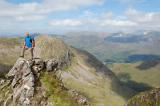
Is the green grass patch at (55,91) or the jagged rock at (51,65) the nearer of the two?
the green grass patch at (55,91)

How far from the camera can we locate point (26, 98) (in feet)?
147

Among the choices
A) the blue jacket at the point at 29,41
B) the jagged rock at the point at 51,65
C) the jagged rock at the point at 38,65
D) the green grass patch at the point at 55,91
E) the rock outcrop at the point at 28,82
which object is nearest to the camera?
the green grass patch at the point at 55,91

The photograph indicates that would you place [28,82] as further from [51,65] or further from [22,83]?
[51,65]

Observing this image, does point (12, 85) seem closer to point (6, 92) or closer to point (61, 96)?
point (6, 92)

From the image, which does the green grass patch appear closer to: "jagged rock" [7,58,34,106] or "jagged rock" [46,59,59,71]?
"jagged rock" [46,59,59,71]

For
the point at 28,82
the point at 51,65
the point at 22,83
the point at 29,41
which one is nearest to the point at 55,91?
the point at 28,82

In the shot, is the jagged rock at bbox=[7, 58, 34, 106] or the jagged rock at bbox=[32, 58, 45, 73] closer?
the jagged rock at bbox=[7, 58, 34, 106]

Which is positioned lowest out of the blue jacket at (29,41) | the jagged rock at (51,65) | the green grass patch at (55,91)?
the green grass patch at (55,91)

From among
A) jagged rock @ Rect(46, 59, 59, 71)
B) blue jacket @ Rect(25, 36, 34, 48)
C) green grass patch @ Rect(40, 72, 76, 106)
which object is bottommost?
green grass patch @ Rect(40, 72, 76, 106)

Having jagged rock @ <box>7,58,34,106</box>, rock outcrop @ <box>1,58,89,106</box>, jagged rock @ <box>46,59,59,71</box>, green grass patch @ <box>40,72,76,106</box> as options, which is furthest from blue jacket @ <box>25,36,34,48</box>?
green grass patch @ <box>40,72,76,106</box>

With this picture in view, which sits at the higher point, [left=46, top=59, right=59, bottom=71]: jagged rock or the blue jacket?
the blue jacket

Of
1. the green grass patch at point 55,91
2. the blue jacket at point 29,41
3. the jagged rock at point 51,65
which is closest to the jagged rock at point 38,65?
the jagged rock at point 51,65

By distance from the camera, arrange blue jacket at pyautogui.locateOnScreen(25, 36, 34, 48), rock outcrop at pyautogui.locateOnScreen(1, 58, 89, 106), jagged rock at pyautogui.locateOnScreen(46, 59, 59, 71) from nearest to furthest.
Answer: rock outcrop at pyautogui.locateOnScreen(1, 58, 89, 106)
jagged rock at pyautogui.locateOnScreen(46, 59, 59, 71)
blue jacket at pyautogui.locateOnScreen(25, 36, 34, 48)

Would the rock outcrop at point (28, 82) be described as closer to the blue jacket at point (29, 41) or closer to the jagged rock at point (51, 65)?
the jagged rock at point (51, 65)
